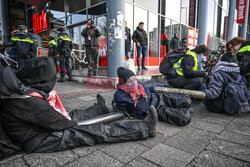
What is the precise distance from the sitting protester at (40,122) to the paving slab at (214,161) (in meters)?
0.59

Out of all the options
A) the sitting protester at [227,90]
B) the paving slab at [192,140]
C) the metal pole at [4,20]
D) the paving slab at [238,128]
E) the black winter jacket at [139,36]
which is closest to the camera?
the paving slab at [192,140]

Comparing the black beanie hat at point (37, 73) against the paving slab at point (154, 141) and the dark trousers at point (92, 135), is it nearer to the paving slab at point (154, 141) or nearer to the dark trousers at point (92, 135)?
the dark trousers at point (92, 135)

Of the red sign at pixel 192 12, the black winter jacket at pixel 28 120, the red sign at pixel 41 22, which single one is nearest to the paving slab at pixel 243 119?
the black winter jacket at pixel 28 120

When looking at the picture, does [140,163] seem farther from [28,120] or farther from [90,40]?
[90,40]

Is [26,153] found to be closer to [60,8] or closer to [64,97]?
[64,97]

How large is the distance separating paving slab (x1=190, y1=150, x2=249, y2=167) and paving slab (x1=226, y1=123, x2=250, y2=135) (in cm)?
87

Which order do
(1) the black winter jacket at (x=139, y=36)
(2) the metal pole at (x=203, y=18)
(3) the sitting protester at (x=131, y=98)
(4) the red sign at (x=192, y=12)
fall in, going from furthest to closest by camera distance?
(4) the red sign at (x=192, y=12) < (2) the metal pole at (x=203, y=18) < (1) the black winter jacket at (x=139, y=36) < (3) the sitting protester at (x=131, y=98)

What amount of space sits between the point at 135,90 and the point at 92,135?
41.6 inches

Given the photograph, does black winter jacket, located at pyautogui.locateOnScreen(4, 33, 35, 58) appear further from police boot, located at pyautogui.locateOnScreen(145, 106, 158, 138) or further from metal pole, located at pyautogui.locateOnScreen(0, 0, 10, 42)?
metal pole, located at pyautogui.locateOnScreen(0, 0, 10, 42)

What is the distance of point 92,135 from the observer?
1899 mm

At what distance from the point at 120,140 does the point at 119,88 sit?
1.04 metres

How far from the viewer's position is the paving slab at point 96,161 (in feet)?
5.23

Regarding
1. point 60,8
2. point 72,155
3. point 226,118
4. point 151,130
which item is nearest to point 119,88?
point 151,130

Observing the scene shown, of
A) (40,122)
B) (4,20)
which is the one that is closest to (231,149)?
(40,122)
